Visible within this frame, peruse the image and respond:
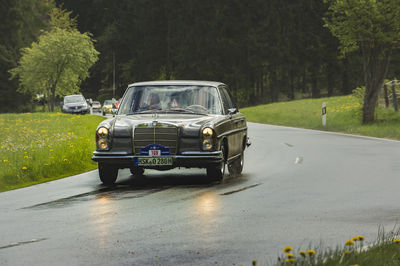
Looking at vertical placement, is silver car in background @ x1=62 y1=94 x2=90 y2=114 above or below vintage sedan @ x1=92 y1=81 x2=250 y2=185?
below

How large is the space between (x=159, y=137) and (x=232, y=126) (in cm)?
206

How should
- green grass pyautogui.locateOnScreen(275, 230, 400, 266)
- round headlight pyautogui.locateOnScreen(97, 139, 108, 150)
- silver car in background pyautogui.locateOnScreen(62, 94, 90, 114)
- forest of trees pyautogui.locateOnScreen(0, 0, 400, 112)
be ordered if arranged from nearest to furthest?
→ green grass pyautogui.locateOnScreen(275, 230, 400, 266)
round headlight pyautogui.locateOnScreen(97, 139, 108, 150)
silver car in background pyautogui.locateOnScreen(62, 94, 90, 114)
forest of trees pyautogui.locateOnScreen(0, 0, 400, 112)

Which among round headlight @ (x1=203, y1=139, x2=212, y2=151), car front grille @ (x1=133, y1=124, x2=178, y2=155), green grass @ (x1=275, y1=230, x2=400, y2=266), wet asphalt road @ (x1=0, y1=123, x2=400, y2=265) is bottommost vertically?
wet asphalt road @ (x1=0, y1=123, x2=400, y2=265)

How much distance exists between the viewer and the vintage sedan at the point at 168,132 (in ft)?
38.1

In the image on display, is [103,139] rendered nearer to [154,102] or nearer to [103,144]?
[103,144]

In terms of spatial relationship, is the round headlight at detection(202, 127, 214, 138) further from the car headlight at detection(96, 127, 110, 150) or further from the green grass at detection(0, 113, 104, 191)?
the green grass at detection(0, 113, 104, 191)

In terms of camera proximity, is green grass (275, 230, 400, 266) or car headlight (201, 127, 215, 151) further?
car headlight (201, 127, 215, 151)

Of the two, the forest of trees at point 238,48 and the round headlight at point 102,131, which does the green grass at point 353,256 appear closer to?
the round headlight at point 102,131

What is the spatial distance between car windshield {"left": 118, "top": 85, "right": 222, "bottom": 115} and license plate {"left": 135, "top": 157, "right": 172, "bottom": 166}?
1403mm

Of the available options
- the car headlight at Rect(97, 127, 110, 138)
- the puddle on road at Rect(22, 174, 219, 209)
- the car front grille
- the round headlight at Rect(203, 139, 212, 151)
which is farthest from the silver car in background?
the round headlight at Rect(203, 139, 212, 151)

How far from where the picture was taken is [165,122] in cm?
1174

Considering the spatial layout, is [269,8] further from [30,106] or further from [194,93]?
[194,93]

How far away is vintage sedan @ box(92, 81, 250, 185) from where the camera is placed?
11602 mm

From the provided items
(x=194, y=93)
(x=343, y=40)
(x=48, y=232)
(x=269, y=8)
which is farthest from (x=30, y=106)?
(x=48, y=232)
